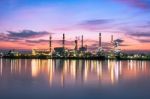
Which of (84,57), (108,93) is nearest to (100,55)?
(84,57)

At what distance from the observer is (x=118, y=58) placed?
623 feet

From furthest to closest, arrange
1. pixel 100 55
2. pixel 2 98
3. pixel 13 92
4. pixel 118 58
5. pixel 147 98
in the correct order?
1. pixel 118 58
2. pixel 100 55
3. pixel 13 92
4. pixel 147 98
5. pixel 2 98

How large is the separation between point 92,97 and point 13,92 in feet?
20.4

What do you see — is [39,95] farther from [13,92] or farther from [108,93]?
[108,93]

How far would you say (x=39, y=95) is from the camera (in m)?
23.7

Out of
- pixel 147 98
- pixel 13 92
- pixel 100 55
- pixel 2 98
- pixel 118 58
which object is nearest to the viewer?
pixel 2 98

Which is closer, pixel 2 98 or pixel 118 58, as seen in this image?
pixel 2 98

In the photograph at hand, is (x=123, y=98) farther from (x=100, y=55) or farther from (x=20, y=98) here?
(x=100, y=55)

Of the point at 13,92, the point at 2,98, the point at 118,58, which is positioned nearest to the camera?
the point at 2,98

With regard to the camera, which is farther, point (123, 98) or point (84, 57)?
point (84, 57)

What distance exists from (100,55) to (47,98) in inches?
6069

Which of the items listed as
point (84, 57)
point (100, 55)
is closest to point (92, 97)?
point (100, 55)

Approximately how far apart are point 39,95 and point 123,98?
601cm

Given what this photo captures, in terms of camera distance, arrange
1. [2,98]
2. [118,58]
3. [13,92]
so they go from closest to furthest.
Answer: [2,98] < [13,92] < [118,58]
